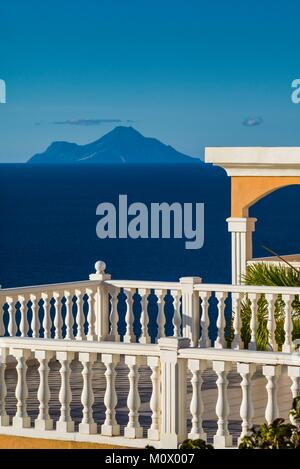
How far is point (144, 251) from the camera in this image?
257 feet

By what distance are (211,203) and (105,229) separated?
22.6m

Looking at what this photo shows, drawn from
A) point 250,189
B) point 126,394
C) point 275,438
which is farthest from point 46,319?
point 275,438

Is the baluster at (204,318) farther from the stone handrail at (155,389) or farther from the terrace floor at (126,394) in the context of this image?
the stone handrail at (155,389)

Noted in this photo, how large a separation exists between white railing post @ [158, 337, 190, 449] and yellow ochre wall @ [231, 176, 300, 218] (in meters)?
7.66

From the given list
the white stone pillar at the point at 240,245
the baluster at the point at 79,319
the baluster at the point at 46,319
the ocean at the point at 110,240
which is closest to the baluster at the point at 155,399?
the baluster at the point at 46,319

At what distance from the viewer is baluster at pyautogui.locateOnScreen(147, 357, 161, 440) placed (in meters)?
10.5

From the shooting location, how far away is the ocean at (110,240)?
217 feet

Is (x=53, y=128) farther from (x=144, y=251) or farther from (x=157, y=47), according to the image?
(x=144, y=251)

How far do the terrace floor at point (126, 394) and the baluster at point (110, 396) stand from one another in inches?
22.9

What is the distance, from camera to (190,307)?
15297mm

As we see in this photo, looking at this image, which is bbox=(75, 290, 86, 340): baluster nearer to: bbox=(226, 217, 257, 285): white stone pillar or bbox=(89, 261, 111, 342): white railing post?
bbox=(89, 261, 111, 342): white railing post

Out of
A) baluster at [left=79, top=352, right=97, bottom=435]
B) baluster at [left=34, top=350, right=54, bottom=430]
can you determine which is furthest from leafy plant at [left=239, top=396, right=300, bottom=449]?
baluster at [left=34, top=350, right=54, bottom=430]

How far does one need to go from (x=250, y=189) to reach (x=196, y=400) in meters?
8.03

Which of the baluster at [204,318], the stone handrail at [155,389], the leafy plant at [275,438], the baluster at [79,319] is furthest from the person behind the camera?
the baluster at [79,319]
